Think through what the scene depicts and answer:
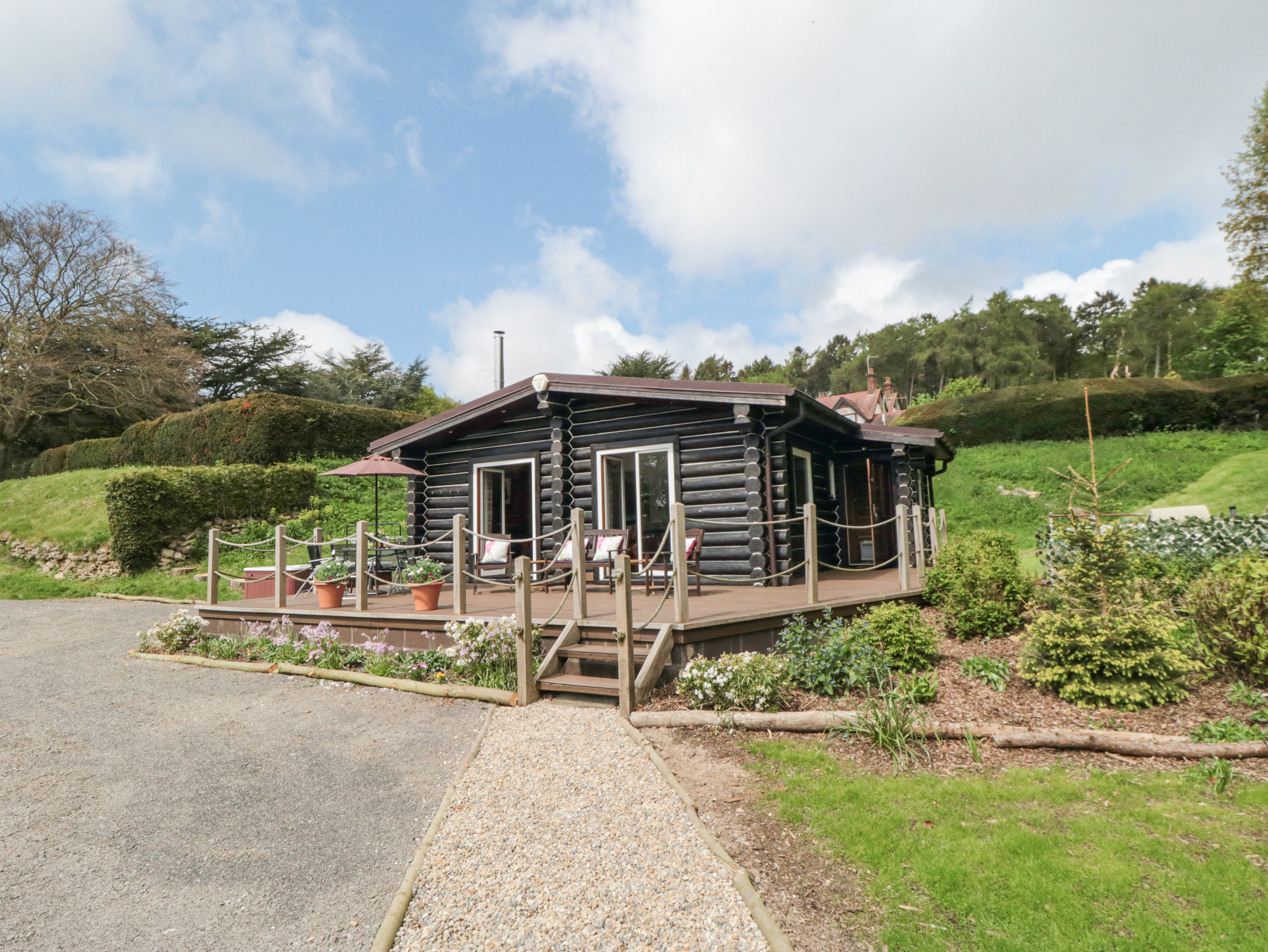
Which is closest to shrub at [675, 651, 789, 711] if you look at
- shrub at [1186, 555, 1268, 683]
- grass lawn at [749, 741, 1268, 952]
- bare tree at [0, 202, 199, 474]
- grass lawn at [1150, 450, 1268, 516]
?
grass lawn at [749, 741, 1268, 952]

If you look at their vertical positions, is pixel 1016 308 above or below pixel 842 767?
above

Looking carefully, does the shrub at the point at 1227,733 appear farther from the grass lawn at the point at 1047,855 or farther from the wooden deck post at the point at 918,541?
the wooden deck post at the point at 918,541

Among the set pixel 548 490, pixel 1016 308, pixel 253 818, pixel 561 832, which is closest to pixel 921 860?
pixel 561 832

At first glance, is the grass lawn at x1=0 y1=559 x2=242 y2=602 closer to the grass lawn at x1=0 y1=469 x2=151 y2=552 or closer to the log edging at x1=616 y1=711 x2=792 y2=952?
the grass lawn at x1=0 y1=469 x2=151 y2=552

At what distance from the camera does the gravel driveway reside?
8.83 ft

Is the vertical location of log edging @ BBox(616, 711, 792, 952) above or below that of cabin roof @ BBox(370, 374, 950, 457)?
below

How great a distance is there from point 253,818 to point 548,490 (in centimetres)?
721

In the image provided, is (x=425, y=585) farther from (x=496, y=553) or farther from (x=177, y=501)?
(x=177, y=501)

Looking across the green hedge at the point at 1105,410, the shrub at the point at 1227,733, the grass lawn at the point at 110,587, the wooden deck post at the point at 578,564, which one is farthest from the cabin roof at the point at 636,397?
the green hedge at the point at 1105,410

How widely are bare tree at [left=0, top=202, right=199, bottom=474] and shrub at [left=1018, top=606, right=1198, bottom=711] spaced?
85.7 ft

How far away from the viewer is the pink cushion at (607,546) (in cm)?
923

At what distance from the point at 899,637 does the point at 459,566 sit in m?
4.21

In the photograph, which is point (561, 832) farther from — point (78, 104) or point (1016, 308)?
point (1016, 308)

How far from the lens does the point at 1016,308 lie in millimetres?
44312
